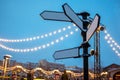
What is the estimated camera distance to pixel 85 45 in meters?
2.14

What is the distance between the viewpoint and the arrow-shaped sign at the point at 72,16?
2062 mm

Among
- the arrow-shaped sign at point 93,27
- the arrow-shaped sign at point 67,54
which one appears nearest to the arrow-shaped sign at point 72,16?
the arrow-shaped sign at point 93,27

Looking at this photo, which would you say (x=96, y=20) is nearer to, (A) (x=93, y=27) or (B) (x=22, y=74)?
(A) (x=93, y=27)

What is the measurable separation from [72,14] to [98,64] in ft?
48.3

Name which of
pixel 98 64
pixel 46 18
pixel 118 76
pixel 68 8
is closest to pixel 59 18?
pixel 46 18

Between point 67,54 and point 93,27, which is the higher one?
point 93,27

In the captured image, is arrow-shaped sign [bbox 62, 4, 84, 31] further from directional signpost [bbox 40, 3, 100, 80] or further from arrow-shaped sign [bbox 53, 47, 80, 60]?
arrow-shaped sign [bbox 53, 47, 80, 60]

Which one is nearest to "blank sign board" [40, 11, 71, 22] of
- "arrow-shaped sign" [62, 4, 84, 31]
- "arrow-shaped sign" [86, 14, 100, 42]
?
"arrow-shaped sign" [62, 4, 84, 31]

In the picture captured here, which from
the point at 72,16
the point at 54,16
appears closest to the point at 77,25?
the point at 72,16

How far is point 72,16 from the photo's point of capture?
2131mm

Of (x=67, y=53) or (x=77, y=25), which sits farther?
(x=67, y=53)

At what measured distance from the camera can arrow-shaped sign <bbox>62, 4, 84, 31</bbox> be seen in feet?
6.77

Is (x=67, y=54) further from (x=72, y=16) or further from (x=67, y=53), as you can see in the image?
(x=72, y=16)

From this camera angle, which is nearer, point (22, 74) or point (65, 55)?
point (65, 55)
